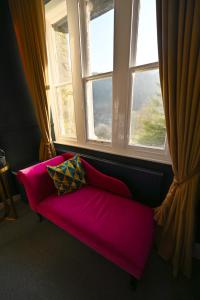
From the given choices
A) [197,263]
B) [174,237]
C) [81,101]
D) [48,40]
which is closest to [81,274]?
[174,237]

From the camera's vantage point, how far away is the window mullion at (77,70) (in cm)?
154

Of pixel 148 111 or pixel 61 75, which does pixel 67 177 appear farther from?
pixel 61 75

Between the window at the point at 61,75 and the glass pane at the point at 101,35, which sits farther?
the window at the point at 61,75

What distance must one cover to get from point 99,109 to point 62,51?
1.04 metres

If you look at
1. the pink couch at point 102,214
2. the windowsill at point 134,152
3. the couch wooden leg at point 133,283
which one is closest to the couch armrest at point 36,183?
the pink couch at point 102,214

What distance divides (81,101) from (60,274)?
185cm

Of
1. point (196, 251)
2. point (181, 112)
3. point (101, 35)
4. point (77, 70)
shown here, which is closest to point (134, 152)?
point (181, 112)

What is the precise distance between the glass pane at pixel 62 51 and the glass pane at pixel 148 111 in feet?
3.43

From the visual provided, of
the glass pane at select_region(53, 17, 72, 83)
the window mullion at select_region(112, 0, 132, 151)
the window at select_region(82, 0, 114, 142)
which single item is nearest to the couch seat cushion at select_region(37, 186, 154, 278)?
the window mullion at select_region(112, 0, 132, 151)

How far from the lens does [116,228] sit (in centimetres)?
105

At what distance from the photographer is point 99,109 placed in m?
1.74

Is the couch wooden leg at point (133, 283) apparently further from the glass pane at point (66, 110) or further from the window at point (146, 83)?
the glass pane at point (66, 110)

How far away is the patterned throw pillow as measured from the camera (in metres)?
1.49

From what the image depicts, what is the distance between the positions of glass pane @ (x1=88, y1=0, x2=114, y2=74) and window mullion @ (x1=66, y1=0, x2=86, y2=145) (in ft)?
0.50
